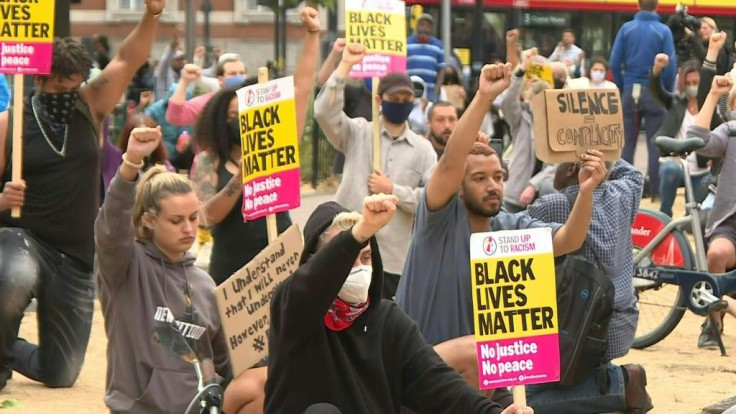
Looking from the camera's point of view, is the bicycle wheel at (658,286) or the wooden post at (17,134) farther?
the bicycle wheel at (658,286)

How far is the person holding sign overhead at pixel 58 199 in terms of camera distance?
855cm

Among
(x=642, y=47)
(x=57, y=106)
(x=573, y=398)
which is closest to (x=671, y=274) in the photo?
(x=573, y=398)

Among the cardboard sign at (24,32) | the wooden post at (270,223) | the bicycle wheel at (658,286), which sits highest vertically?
the cardboard sign at (24,32)

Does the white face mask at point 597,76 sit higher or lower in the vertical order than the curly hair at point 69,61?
lower

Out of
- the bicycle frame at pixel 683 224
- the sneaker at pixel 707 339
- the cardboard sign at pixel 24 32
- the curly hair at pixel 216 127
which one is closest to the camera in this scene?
the curly hair at pixel 216 127

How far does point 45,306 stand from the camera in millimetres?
9102

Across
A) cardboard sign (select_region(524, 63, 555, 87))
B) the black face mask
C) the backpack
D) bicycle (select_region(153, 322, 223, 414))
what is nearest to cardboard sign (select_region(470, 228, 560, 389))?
bicycle (select_region(153, 322, 223, 414))

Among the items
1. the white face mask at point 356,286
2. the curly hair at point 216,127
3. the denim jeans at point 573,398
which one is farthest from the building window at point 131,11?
the white face mask at point 356,286

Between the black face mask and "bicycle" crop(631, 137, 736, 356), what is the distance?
3.00 metres

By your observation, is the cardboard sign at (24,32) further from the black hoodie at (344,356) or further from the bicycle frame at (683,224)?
the bicycle frame at (683,224)

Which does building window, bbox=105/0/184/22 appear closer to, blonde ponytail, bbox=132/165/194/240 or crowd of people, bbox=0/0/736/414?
crowd of people, bbox=0/0/736/414

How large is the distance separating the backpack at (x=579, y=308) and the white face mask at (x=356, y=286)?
7.54 feet

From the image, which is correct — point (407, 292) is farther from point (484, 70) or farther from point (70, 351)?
point (70, 351)

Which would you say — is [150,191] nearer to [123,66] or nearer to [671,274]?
[123,66]
